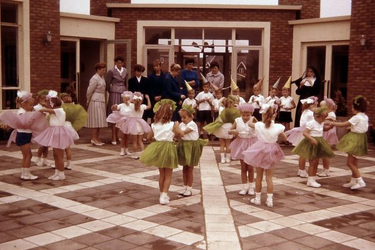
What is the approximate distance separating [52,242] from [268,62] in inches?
487

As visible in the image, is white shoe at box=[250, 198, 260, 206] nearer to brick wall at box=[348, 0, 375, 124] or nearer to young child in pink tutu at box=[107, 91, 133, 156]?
young child in pink tutu at box=[107, 91, 133, 156]

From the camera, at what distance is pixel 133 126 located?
10.7 m

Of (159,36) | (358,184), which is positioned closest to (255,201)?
(358,184)

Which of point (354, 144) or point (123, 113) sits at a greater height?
point (123, 113)

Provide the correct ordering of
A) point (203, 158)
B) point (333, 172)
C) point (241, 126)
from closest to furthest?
1. point (241, 126)
2. point (333, 172)
3. point (203, 158)

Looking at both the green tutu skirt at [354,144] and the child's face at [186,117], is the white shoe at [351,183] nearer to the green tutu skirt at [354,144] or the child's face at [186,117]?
the green tutu skirt at [354,144]

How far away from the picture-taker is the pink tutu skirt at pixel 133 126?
10.7 m

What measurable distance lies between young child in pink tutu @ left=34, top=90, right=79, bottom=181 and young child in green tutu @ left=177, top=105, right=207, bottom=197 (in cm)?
220

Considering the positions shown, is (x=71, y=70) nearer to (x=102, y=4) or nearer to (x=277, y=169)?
(x=102, y=4)

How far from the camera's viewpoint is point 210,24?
55.4ft

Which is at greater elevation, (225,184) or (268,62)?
(268,62)

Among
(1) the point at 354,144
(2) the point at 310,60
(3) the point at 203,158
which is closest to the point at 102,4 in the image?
(2) the point at 310,60

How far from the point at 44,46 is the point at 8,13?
49.0 inches

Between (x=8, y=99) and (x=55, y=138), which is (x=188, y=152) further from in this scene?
(x=8, y=99)
